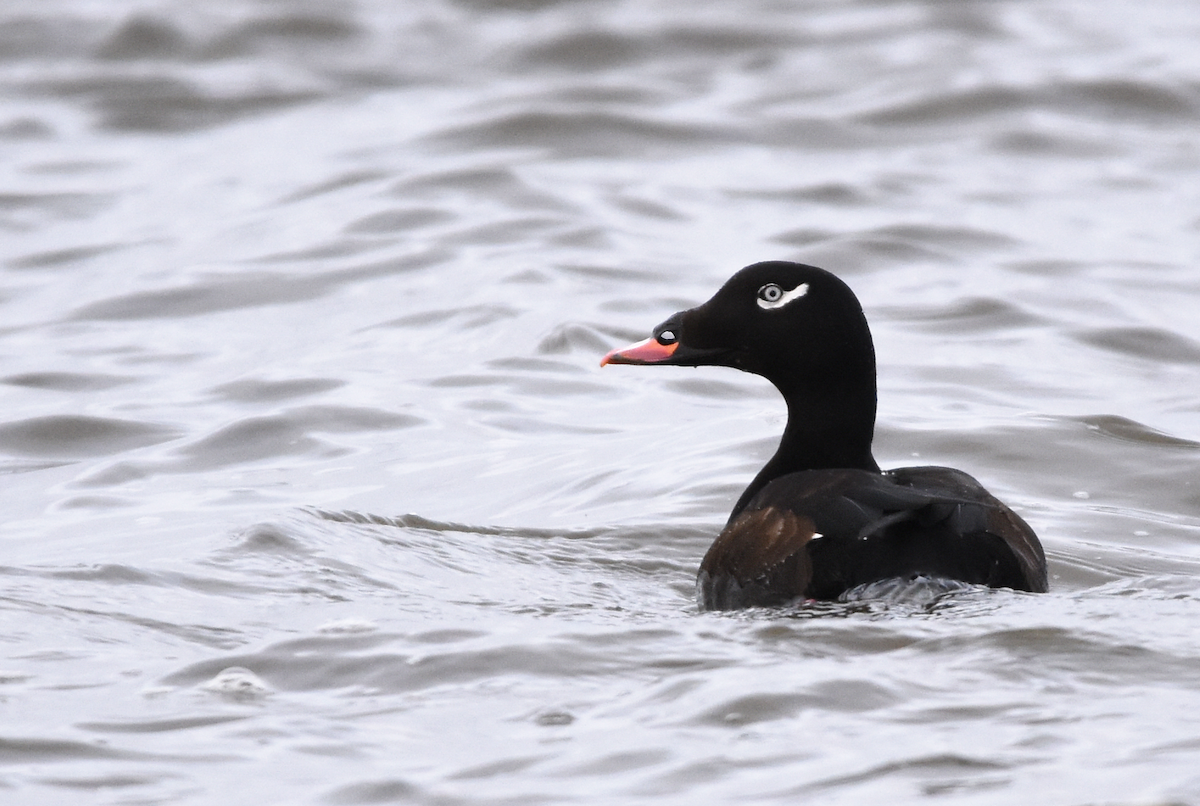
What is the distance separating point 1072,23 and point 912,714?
1487 centimetres

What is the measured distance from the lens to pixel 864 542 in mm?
5227

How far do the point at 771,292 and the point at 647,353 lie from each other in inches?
17.9

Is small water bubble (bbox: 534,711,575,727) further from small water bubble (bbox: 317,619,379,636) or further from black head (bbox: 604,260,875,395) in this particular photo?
black head (bbox: 604,260,875,395)

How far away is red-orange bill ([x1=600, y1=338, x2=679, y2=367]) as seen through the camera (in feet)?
20.1

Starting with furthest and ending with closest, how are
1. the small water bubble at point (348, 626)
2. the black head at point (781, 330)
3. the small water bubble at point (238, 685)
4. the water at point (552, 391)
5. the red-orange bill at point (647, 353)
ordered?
1. the red-orange bill at point (647, 353)
2. the black head at point (781, 330)
3. the small water bubble at point (348, 626)
4. the small water bubble at point (238, 685)
5. the water at point (552, 391)

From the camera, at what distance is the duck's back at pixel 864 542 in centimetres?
520

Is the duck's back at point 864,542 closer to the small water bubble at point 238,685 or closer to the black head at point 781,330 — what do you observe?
the black head at point 781,330

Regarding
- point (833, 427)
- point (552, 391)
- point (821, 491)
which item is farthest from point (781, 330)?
point (552, 391)

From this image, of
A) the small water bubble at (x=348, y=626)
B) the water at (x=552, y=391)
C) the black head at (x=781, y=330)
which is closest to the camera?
the water at (x=552, y=391)

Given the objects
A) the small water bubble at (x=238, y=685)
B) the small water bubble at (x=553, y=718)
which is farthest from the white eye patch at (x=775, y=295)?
the small water bubble at (x=238, y=685)

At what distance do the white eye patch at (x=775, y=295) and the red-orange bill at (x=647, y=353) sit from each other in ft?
1.11

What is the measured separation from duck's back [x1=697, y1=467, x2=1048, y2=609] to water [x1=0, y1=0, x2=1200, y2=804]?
11 cm

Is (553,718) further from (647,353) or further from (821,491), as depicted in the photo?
(647,353)

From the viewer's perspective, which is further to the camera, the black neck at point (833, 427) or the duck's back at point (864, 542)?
the black neck at point (833, 427)
